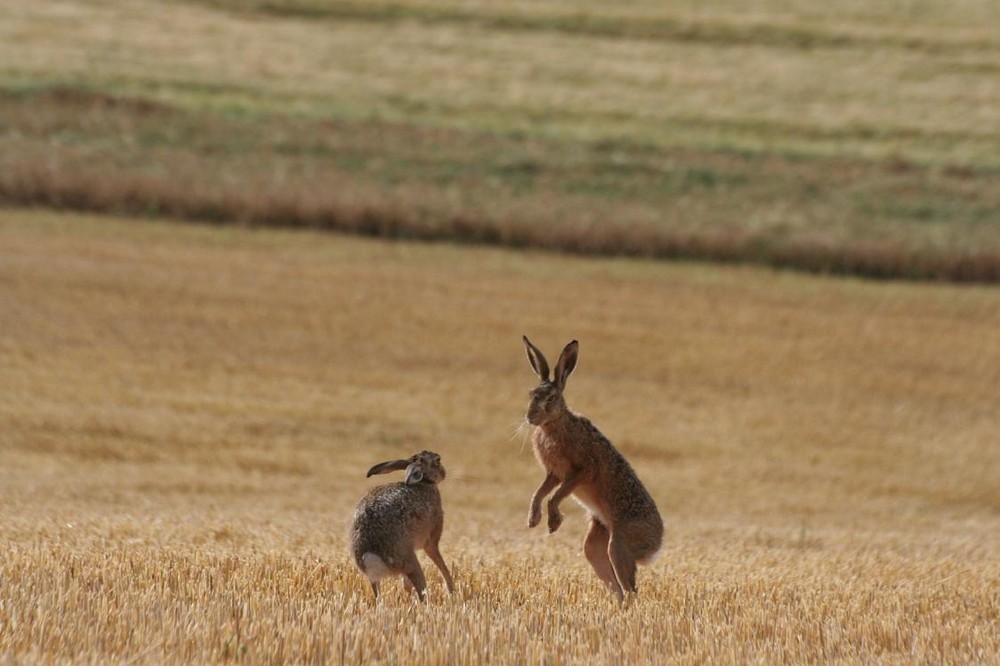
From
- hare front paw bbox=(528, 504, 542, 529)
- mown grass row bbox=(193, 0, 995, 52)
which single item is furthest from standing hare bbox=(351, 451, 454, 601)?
mown grass row bbox=(193, 0, 995, 52)

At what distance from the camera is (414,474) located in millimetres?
8109

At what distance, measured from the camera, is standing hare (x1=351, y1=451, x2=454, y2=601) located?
293 inches

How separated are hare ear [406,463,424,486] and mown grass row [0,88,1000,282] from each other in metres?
18.1

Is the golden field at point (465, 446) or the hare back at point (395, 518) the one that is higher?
the hare back at point (395, 518)

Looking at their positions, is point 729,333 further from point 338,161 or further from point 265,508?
point 338,161

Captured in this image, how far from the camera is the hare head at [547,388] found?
25.5 ft

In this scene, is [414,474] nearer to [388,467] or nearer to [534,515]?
[388,467]

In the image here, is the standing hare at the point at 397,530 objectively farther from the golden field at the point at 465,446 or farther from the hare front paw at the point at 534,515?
→ the hare front paw at the point at 534,515

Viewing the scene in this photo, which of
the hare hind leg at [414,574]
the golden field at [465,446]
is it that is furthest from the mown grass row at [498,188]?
the hare hind leg at [414,574]

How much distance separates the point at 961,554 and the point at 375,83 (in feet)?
94.1

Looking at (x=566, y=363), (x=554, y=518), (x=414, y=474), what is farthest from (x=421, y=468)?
(x=566, y=363)

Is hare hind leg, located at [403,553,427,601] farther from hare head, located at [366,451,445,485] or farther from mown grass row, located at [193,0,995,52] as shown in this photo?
mown grass row, located at [193,0,995,52]

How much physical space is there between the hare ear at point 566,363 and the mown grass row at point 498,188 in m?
18.2

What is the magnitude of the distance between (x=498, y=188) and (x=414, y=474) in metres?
21.4
